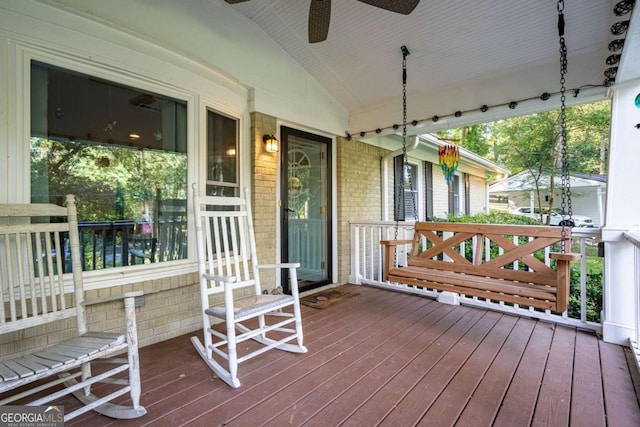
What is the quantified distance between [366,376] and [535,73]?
3384 mm

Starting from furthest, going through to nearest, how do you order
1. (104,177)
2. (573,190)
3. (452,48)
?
(573,190), (452,48), (104,177)

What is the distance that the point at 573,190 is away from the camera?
36.8 ft

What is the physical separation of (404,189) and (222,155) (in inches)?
156

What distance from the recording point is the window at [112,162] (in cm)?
208

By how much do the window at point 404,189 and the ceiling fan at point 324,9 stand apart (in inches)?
145

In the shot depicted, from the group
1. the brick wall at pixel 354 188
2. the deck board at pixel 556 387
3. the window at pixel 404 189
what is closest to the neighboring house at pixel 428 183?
the window at pixel 404 189

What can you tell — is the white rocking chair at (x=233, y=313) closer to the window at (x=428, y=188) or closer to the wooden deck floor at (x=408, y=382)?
the wooden deck floor at (x=408, y=382)

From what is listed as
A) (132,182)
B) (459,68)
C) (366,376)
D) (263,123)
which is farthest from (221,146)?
(459,68)

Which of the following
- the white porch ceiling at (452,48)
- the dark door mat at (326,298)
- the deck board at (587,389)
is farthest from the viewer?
the dark door mat at (326,298)

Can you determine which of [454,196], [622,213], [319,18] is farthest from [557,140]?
[319,18]

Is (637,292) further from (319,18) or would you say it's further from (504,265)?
(319,18)

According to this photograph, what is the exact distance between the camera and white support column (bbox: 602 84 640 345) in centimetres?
250

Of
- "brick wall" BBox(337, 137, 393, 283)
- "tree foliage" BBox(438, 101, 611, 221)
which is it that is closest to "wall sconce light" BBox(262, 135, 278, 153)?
"brick wall" BBox(337, 137, 393, 283)

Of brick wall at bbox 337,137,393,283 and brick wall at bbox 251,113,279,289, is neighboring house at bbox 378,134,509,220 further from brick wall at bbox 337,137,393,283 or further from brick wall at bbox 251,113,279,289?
brick wall at bbox 251,113,279,289
